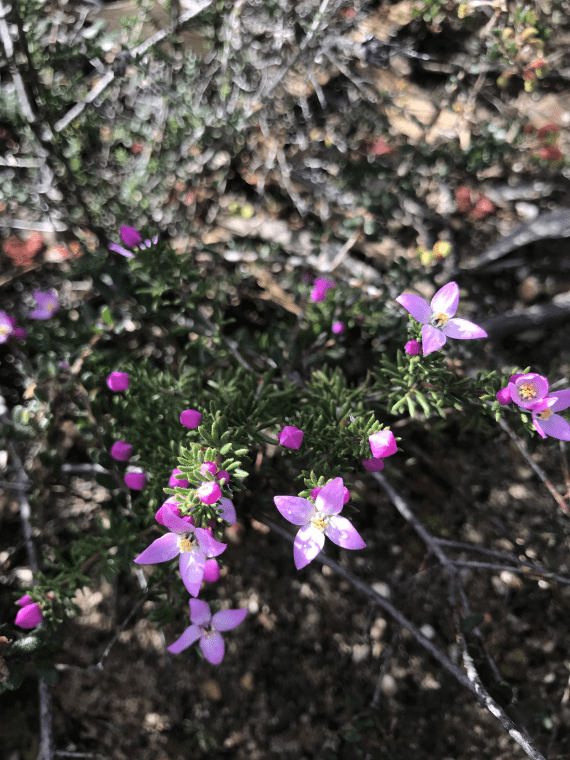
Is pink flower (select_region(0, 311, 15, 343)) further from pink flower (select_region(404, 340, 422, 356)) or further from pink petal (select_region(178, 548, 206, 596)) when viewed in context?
pink flower (select_region(404, 340, 422, 356))

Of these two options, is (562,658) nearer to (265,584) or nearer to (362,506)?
(362,506)

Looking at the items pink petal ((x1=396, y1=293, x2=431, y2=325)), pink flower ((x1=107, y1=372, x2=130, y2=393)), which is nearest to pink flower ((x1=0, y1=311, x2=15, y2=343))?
pink flower ((x1=107, y1=372, x2=130, y2=393))

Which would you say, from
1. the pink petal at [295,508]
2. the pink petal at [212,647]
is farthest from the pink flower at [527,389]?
the pink petal at [212,647]

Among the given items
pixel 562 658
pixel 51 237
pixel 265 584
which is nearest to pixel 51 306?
pixel 51 237

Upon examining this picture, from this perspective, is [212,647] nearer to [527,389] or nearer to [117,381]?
[117,381]

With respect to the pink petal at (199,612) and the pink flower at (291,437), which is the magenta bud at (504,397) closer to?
the pink flower at (291,437)

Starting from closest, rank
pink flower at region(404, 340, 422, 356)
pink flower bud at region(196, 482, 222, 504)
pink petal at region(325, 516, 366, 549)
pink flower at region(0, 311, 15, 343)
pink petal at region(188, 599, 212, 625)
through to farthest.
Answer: pink flower bud at region(196, 482, 222, 504) < pink petal at region(325, 516, 366, 549) < pink flower at region(404, 340, 422, 356) < pink petal at region(188, 599, 212, 625) < pink flower at region(0, 311, 15, 343)

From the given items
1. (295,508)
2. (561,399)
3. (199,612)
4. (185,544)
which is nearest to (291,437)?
(295,508)
